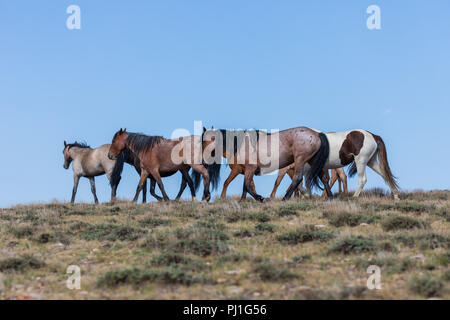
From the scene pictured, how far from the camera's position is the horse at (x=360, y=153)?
16938 mm

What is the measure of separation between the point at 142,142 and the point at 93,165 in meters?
4.54

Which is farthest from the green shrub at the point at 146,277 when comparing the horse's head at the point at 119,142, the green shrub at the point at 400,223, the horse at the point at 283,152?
the horse's head at the point at 119,142

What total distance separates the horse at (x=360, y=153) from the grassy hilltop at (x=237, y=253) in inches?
97.6

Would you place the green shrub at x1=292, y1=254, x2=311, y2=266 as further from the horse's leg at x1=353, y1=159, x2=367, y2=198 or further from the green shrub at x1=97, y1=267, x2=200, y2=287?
the horse's leg at x1=353, y1=159, x2=367, y2=198

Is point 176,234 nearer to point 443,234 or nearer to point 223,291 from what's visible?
point 223,291

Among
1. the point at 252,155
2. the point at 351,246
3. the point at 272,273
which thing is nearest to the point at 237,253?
the point at 272,273

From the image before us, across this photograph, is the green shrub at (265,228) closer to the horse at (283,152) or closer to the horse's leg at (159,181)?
the horse at (283,152)

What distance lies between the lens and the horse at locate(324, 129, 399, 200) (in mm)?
16938

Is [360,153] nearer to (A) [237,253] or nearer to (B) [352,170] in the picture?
(B) [352,170]

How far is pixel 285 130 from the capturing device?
16.7 m

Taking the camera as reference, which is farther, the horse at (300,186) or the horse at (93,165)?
the horse at (93,165)
